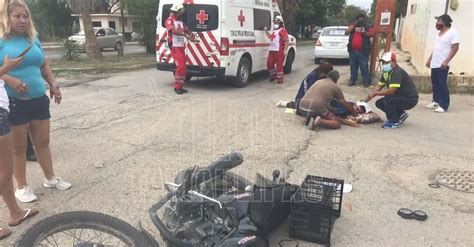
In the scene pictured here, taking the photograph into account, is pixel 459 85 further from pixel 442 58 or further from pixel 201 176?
pixel 201 176

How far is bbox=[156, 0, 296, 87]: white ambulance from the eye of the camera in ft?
30.8

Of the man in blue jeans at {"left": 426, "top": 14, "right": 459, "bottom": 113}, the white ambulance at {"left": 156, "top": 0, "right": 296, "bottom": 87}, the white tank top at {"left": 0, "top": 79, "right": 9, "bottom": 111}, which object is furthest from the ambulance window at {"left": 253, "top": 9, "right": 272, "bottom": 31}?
the white tank top at {"left": 0, "top": 79, "right": 9, "bottom": 111}

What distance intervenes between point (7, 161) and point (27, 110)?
581 mm

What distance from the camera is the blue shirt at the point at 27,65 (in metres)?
3.42

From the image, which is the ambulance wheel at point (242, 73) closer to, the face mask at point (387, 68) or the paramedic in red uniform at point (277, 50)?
the paramedic in red uniform at point (277, 50)

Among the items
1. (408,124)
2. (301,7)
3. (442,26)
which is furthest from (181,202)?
(301,7)

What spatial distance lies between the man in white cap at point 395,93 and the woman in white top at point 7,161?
5.34 metres

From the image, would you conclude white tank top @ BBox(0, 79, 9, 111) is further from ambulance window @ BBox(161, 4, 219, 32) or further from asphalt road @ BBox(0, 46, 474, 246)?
ambulance window @ BBox(161, 4, 219, 32)

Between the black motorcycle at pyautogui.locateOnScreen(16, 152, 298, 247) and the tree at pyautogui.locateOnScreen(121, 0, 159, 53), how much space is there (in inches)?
680

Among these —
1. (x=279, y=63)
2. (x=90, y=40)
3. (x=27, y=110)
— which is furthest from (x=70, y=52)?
(x=27, y=110)

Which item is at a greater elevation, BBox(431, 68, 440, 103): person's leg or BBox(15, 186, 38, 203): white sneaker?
BBox(431, 68, 440, 103): person's leg

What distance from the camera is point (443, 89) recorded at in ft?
25.7

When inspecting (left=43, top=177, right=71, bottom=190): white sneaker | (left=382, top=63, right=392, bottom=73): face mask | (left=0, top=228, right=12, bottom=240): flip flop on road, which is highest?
(left=382, top=63, right=392, bottom=73): face mask

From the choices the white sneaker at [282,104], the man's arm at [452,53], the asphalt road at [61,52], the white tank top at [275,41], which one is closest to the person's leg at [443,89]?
the man's arm at [452,53]
